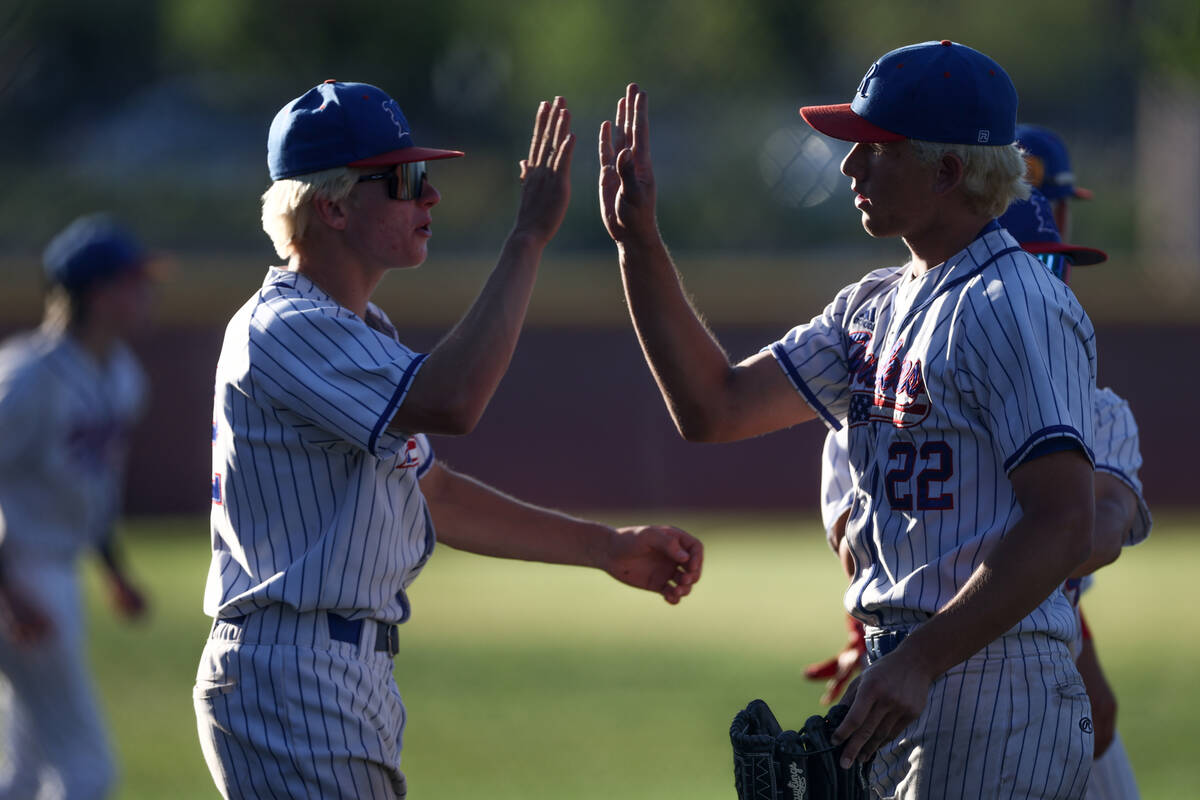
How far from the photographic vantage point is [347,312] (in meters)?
3.35

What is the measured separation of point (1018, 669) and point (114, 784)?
4265 mm

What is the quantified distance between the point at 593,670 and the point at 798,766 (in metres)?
8.12

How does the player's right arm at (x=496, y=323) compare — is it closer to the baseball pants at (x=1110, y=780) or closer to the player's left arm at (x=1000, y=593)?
the player's left arm at (x=1000, y=593)

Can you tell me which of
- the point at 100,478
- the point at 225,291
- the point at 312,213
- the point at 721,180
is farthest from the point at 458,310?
the point at 312,213

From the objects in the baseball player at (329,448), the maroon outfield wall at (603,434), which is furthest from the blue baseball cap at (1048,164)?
the maroon outfield wall at (603,434)

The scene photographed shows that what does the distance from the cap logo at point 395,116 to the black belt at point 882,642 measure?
57.4 inches

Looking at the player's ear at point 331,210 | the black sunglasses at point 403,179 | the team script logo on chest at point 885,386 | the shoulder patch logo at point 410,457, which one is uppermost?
the black sunglasses at point 403,179

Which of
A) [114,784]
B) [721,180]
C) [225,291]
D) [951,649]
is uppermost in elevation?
[721,180]

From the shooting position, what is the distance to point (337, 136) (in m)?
3.40

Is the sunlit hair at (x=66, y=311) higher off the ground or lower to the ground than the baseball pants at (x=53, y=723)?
higher

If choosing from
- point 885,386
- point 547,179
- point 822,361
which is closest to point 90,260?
point 547,179

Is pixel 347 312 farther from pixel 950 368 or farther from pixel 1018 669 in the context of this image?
pixel 1018 669

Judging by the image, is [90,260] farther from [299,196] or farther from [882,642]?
[882,642]

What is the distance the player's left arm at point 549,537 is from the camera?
3.95 metres
